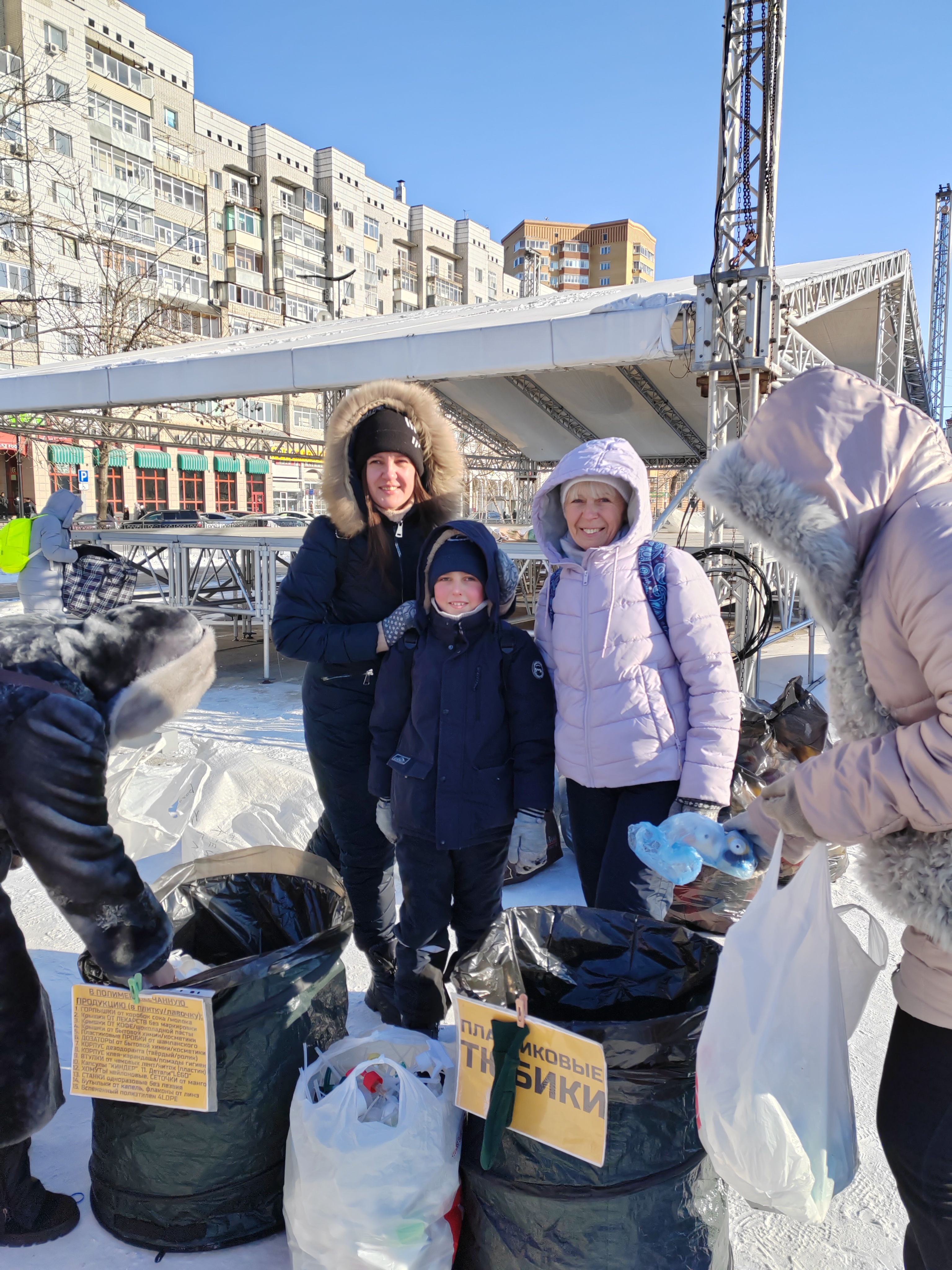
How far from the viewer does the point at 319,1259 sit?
1229 mm

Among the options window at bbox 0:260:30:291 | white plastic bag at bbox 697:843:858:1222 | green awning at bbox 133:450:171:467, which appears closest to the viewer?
white plastic bag at bbox 697:843:858:1222

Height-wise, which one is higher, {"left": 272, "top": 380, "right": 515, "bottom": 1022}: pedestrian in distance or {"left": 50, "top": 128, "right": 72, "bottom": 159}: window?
{"left": 50, "top": 128, "right": 72, "bottom": 159}: window

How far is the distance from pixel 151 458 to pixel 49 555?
25.8 m

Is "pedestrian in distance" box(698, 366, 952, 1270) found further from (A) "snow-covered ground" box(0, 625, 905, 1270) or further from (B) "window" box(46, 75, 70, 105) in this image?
(B) "window" box(46, 75, 70, 105)

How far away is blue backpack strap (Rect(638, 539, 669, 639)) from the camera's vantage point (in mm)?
1857

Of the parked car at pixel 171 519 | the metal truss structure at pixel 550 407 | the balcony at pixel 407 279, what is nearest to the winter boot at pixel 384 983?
the metal truss structure at pixel 550 407

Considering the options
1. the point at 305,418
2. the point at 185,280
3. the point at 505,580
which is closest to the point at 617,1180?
the point at 505,580

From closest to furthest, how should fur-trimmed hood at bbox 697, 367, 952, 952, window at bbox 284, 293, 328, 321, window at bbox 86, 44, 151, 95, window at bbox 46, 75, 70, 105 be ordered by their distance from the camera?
fur-trimmed hood at bbox 697, 367, 952, 952 → window at bbox 46, 75, 70, 105 → window at bbox 86, 44, 151, 95 → window at bbox 284, 293, 328, 321

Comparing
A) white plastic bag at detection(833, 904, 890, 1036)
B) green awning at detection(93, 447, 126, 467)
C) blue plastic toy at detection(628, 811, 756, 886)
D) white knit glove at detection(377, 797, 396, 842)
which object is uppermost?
green awning at detection(93, 447, 126, 467)

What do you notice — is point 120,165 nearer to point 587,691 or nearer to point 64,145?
point 64,145

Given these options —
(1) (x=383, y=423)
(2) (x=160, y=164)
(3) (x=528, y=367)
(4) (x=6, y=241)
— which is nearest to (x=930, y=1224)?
(1) (x=383, y=423)

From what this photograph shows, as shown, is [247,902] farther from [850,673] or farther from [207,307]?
[207,307]

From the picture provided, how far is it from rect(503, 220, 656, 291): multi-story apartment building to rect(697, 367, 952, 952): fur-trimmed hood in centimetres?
9636

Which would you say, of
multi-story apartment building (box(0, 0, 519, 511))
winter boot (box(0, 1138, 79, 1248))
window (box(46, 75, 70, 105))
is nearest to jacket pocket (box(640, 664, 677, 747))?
winter boot (box(0, 1138, 79, 1248))
